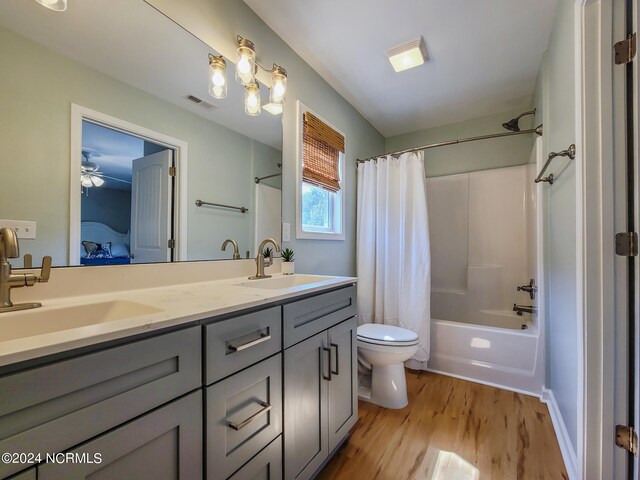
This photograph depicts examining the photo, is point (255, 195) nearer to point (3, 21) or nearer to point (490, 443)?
point (3, 21)

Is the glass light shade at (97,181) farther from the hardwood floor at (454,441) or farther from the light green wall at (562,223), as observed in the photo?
the light green wall at (562,223)

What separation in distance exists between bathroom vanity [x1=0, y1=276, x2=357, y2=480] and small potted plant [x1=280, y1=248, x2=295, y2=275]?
0.46m

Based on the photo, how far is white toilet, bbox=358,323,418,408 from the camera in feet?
5.95

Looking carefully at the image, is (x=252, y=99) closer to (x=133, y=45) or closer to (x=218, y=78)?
(x=218, y=78)

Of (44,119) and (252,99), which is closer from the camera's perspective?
(44,119)

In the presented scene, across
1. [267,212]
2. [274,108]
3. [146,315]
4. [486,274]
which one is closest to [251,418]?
[146,315]

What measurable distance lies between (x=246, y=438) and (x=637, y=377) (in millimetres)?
1356

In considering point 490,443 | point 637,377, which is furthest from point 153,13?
point 490,443

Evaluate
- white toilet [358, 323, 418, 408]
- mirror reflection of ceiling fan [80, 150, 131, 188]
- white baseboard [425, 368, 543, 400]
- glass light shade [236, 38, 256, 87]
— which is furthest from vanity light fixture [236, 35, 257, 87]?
white baseboard [425, 368, 543, 400]

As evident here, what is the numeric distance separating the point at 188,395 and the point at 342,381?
2.87 feet

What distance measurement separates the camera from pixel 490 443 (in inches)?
59.5

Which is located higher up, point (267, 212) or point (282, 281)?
point (267, 212)

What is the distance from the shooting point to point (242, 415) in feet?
2.85

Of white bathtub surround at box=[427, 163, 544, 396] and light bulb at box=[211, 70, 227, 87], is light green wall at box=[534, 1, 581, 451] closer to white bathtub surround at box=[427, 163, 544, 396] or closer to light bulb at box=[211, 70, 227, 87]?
white bathtub surround at box=[427, 163, 544, 396]
